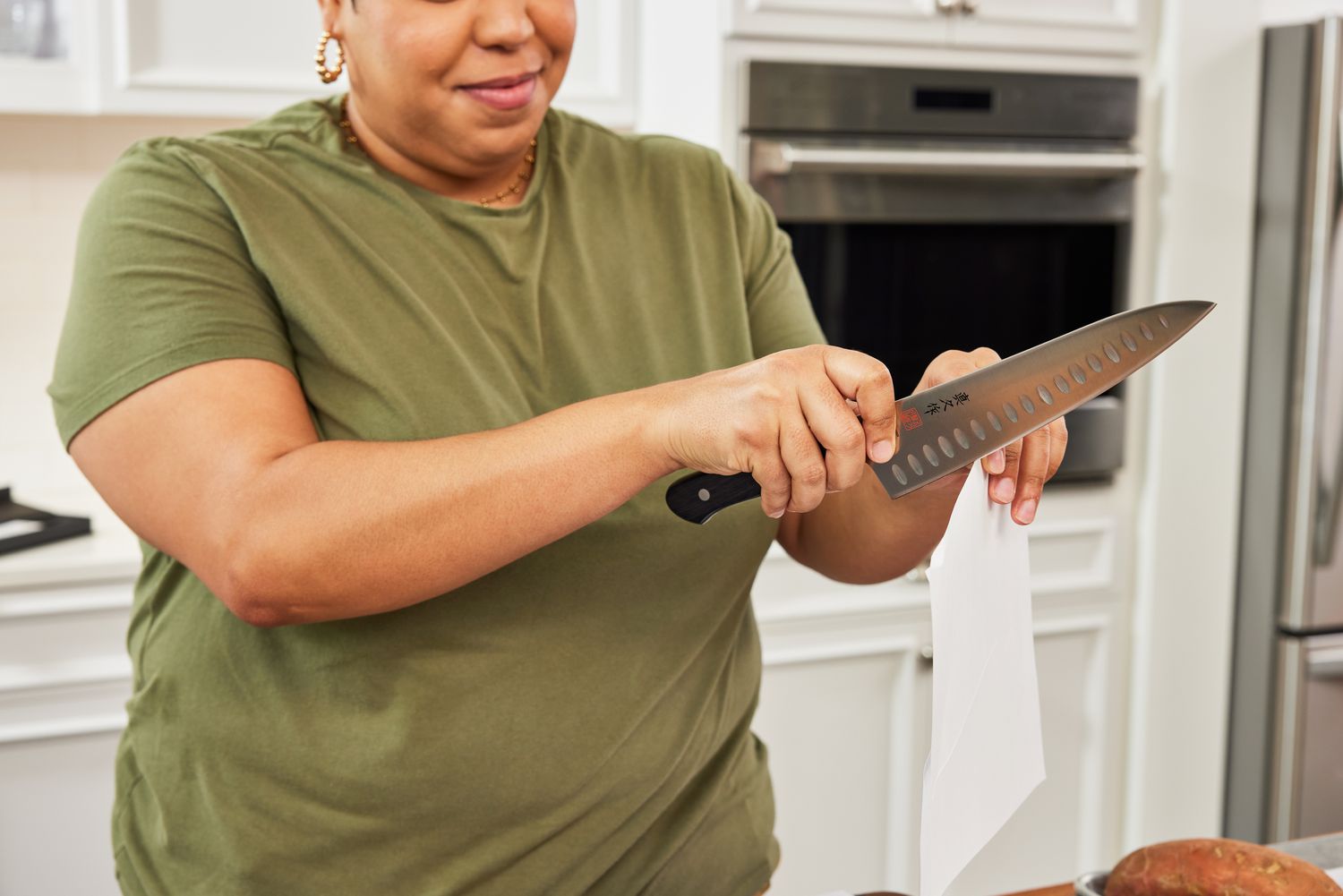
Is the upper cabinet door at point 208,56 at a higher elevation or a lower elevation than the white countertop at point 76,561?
higher

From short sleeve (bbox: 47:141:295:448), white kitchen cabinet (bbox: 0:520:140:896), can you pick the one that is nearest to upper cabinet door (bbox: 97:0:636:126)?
white kitchen cabinet (bbox: 0:520:140:896)

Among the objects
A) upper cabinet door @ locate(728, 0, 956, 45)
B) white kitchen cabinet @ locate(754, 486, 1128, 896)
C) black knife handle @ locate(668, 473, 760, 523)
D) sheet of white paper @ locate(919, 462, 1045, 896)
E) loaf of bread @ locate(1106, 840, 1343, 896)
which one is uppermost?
upper cabinet door @ locate(728, 0, 956, 45)

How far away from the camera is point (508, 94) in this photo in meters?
0.99

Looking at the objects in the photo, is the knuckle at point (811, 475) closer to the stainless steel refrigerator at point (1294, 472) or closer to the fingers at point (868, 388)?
the fingers at point (868, 388)

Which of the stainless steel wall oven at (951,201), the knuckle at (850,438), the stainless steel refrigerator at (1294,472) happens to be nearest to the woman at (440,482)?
the knuckle at (850,438)

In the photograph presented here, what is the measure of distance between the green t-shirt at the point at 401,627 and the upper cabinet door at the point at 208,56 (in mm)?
950

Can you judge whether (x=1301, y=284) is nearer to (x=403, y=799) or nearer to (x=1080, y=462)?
(x=1080, y=462)

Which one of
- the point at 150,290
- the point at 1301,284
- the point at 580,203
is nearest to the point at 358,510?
the point at 150,290

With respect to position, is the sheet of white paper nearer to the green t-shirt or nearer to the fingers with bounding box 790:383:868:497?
the fingers with bounding box 790:383:868:497

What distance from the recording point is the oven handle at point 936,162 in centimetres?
193

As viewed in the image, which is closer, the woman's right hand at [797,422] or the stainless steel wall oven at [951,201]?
the woman's right hand at [797,422]

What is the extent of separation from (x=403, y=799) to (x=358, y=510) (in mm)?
225

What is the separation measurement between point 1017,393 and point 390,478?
0.36 metres

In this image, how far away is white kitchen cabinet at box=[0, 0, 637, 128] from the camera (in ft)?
6.14
